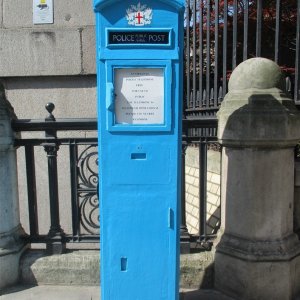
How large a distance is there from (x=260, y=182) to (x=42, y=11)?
12.2 feet

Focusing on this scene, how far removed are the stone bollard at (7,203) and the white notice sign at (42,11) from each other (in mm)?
2010

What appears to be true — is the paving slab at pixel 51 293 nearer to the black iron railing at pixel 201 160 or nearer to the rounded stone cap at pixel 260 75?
the black iron railing at pixel 201 160

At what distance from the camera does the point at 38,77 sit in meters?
5.32

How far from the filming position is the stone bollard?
344 cm

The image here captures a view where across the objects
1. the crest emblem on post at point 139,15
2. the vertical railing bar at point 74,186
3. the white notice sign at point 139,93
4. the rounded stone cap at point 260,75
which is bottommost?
the vertical railing bar at point 74,186

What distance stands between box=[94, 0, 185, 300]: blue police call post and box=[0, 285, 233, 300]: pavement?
74 cm

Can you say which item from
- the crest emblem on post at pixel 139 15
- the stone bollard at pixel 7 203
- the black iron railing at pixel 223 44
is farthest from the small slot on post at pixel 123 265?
the black iron railing at pixel 223 44

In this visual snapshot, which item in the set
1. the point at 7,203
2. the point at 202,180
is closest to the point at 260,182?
the point at 202,180

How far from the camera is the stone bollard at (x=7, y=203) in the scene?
344cm

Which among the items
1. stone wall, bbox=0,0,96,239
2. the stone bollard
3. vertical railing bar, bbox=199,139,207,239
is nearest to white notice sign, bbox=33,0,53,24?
stone wall, bbox=0,0,96,239

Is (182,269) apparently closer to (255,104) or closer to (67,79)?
(255,104)

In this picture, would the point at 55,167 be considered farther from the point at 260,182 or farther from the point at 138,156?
the point at 260,182

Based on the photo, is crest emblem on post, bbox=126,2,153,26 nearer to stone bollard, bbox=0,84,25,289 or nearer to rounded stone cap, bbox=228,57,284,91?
rounded stone cap, bbox=228,57,284,91

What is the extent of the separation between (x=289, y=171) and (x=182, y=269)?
1319 millimetres
